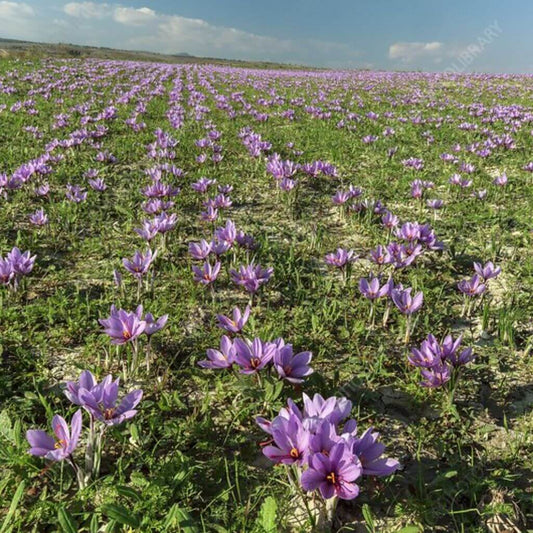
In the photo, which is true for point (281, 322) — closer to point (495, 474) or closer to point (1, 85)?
point (495, 474)

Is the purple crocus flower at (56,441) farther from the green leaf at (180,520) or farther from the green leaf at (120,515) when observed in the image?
the green leaf at (180,520)

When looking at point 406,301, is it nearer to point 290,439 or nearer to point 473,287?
point 473,287

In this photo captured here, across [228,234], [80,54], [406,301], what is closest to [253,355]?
[406,301]

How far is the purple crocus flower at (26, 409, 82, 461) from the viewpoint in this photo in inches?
73.7

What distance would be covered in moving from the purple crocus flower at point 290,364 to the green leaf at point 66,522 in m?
1.26

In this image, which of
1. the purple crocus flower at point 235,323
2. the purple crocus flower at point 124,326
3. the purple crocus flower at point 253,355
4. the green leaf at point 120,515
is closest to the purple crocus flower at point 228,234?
the purple crocus flower at point 235,323

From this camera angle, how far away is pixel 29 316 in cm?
358

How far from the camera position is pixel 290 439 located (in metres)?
1.86

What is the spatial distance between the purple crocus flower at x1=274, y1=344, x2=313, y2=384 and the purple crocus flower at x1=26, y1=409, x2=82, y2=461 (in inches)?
44.2

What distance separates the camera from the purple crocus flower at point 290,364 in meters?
2.45

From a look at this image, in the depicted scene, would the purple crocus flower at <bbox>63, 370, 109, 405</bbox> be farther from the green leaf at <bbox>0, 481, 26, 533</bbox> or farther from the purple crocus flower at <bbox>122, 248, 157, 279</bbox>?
the purple crocus flower at <bbox>122, 248, 157, 279</bbox>

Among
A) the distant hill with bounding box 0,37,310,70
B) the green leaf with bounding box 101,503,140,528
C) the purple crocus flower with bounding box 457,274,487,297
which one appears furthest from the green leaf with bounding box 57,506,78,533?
the distant hill with bounding box 0,37,310,70

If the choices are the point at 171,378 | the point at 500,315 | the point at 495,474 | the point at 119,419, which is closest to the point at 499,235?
the point at 500,315

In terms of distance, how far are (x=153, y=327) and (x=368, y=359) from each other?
5.61 feet
